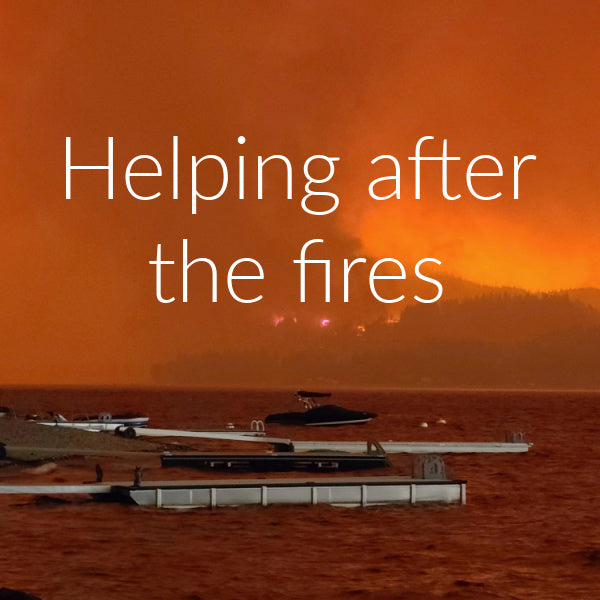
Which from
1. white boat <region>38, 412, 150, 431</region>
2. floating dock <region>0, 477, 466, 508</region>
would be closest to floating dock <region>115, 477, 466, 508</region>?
floating dock <region>0, 477, 466, 508</region>

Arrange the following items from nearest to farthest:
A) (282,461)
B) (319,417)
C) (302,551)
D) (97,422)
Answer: (302,551), (282,461), (97,422), (319,417)

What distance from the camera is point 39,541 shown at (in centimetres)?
4078

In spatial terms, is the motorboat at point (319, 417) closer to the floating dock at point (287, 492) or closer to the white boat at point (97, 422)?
the white boat at point (97, 422)

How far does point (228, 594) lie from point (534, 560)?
450 inches

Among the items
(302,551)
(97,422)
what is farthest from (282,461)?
(97,422)

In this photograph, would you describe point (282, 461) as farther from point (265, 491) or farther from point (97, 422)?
point (97, 422)

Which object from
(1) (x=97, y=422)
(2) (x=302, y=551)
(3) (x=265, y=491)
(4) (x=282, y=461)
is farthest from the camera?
(1) (x=97, y=422)

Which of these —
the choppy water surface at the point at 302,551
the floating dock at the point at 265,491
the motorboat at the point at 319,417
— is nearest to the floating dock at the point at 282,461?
the choppy water surface at the point at 302,551

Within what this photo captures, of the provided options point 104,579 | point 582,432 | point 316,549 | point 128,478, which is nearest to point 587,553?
point 316,549

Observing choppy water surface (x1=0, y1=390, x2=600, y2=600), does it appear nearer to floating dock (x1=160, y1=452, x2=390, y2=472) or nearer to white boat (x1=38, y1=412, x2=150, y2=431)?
floating dock (x1=160, y1=452, x2=390, y2=472)

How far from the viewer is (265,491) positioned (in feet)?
153

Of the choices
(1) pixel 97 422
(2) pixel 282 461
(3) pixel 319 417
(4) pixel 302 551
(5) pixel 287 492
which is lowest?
(4) pixel 302 551

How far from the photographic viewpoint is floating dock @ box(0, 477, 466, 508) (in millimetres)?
45406

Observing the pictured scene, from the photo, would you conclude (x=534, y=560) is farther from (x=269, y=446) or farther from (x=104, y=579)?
(x=269, y=446)
